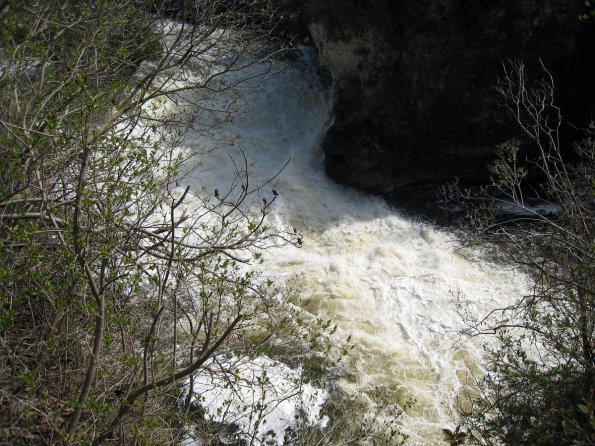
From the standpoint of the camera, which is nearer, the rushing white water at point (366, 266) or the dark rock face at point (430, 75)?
the rushing white water at point (366, 266)

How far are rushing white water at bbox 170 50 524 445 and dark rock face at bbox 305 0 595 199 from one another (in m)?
0.78

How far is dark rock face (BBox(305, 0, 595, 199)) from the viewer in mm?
9977

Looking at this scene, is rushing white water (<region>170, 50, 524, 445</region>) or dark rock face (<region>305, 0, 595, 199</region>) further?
dark rock face (<region>305, 0, 595, 199</region>)

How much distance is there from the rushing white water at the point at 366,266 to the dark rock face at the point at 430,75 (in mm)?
777

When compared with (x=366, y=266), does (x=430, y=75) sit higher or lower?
higher

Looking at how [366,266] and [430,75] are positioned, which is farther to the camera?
[430,75]

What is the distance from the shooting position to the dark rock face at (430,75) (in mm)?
9977

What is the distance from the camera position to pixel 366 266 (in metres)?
8.46

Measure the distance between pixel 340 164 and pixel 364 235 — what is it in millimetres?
1948

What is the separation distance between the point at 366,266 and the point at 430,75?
4.02m

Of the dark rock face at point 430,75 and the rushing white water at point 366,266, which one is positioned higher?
the dark rock face at point 430,75

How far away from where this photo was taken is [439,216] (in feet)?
32.1

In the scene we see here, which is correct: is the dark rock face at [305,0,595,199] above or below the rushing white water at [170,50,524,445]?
above

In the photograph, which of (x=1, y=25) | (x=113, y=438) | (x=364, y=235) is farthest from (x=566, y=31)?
(x=113, y=438)
